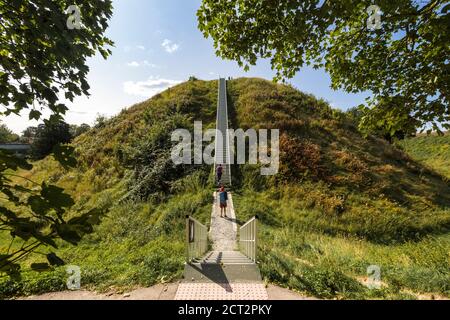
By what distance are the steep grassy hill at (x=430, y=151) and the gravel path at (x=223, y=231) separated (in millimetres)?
28048

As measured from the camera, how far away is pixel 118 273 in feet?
20.4

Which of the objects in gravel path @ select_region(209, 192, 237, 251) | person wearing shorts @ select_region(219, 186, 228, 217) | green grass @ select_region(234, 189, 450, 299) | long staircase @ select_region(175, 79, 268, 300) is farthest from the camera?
person wearing shorts @ select_region(219, 186, 228, 217)

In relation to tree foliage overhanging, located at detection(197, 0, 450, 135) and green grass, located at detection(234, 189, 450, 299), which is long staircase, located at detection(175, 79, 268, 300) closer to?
green grass, located at detection(234, 189, 450, 299)

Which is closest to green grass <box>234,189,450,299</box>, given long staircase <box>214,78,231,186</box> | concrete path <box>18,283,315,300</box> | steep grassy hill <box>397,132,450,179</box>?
concrete path <box>18,283,315,300</box>

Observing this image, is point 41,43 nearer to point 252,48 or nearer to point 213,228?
point 252,48

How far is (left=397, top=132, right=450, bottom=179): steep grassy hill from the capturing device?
32.8m

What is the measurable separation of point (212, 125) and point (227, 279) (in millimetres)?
20195

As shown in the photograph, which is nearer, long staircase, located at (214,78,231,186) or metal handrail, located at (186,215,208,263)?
metal handrail, located at (186,215,208,263)

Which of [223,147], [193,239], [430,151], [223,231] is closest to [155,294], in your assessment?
[193,239]

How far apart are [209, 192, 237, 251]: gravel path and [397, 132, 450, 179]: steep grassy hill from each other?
92.0ft

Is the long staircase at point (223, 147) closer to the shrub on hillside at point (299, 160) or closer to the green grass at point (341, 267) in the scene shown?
the shrub on hillside at point (299, 160)

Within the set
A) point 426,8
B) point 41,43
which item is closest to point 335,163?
point 426,8

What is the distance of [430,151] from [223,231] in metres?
43.0

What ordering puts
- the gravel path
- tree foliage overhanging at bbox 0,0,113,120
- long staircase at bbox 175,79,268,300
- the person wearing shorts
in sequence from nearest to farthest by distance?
tree foliage overhanging at bbox 0,0,113,120 → long staircase at bbox 175,79,268,300 → the gravel path → the person wearing shorts
